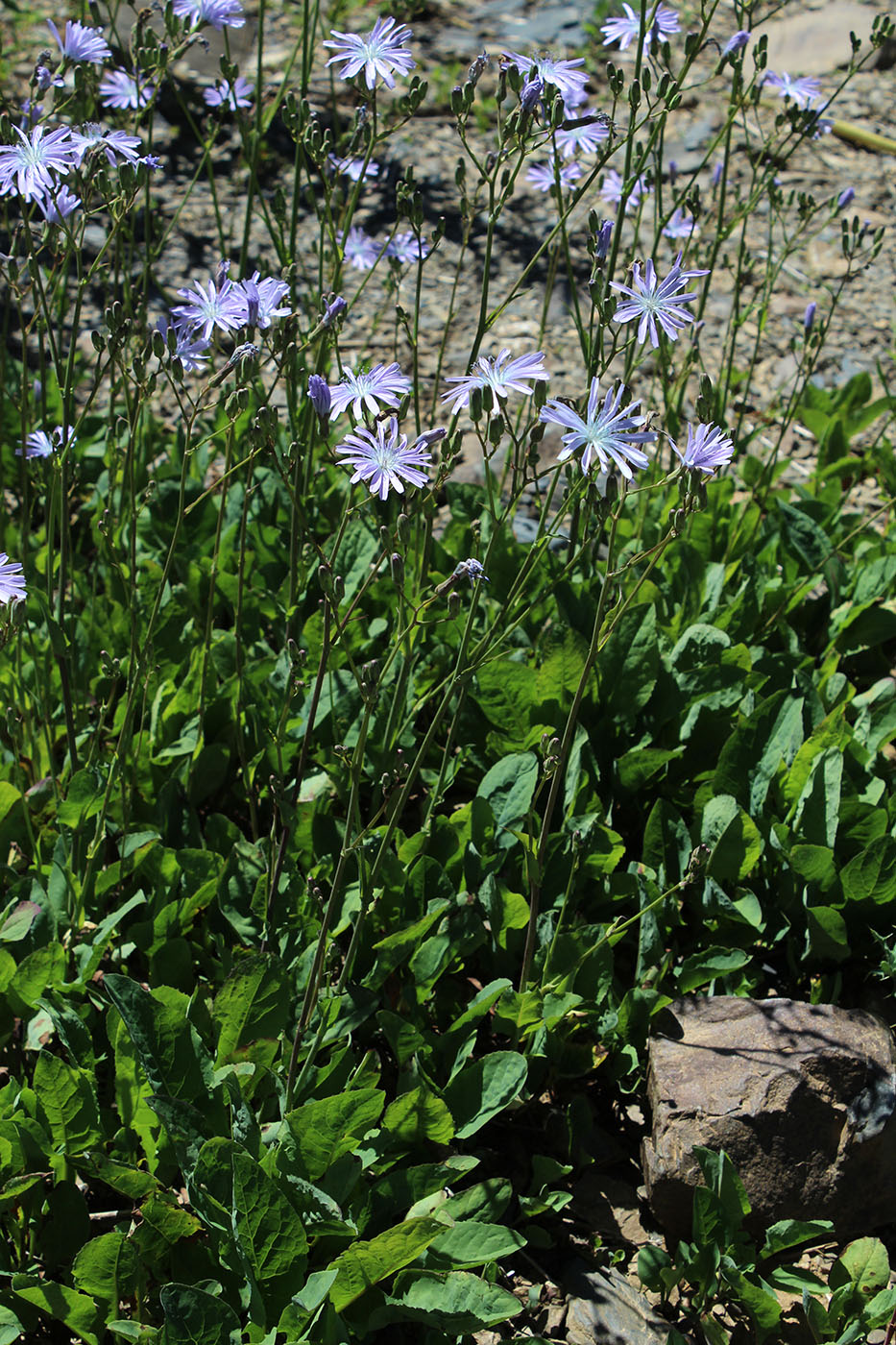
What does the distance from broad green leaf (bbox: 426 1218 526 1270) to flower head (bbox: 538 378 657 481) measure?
133 centimetres

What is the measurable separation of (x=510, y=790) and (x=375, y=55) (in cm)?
167

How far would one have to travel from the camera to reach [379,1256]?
78.3 inches

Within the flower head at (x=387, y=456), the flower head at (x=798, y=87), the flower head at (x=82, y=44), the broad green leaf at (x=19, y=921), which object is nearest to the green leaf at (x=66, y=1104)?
the broad green leaf at (x=19, y=921)

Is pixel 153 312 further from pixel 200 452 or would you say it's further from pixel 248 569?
pixel 248 569

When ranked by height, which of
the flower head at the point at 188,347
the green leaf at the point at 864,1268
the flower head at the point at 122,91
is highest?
the flower head at the point at 122,91

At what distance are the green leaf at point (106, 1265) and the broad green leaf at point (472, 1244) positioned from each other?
1.70 feet

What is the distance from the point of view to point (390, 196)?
6059mm

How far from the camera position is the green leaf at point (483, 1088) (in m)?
2.34

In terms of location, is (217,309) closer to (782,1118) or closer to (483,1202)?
(483,1202)

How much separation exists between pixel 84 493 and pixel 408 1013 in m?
2.46

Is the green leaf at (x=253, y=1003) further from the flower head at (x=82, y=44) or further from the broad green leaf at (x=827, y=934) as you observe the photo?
the flower head at (x=82, y=44)

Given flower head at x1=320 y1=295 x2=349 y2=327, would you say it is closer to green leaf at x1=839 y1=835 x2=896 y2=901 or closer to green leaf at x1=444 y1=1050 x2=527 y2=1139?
green leaf at x1=444 y1=1050 x2=527 y2=1139

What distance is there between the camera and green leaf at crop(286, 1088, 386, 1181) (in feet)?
6.97

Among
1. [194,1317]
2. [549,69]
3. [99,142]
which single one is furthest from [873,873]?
[99,142]
